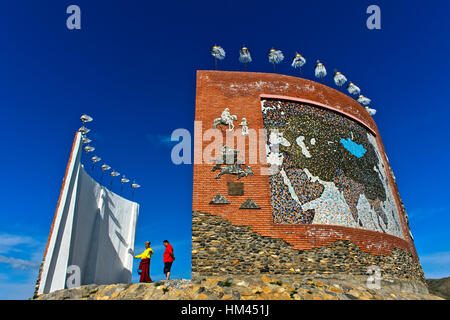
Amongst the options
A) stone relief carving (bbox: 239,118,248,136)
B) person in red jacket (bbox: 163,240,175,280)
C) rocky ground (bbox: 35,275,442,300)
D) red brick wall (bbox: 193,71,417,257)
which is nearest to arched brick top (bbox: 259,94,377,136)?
red brick wall (bbox: 193,71,417,257)

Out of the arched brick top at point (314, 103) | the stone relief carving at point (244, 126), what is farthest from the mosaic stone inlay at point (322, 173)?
the stone relief carving at point (244, 126)

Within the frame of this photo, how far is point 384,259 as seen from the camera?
726cm

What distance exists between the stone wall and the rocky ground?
40cm

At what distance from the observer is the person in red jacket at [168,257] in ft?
20.0

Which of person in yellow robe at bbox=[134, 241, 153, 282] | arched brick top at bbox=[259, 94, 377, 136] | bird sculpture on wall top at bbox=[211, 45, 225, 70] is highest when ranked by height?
bird sculpture on wall top at bbox=[211, 45, 225, 70]

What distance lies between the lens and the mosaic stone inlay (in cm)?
702

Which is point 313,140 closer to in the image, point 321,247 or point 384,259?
point 321,247

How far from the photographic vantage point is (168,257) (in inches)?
244

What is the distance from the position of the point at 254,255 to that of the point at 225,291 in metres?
1.50

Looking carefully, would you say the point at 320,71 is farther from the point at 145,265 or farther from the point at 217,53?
the point at 145,265

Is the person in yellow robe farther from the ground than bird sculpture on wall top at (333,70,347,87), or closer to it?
closer to it

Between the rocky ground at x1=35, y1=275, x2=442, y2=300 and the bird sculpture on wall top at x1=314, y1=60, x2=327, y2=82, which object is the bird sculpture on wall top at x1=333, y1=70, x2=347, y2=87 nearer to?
the bird sculpture on wall top at x1=314, y1=60, x2=327, y2=82

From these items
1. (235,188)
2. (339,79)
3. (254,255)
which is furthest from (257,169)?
(339,79)
